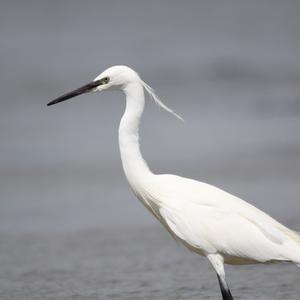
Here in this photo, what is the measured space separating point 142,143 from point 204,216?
20.3ft

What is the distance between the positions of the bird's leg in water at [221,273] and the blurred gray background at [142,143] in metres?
0.81

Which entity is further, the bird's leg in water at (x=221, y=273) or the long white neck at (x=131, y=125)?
the long white neck at (x=131, y=125)

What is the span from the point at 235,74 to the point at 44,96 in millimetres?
4062

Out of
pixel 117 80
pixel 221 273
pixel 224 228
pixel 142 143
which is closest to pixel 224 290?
pixel 221 273

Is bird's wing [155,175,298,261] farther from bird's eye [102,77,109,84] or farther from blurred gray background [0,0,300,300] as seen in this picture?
bird's eye [102,77,109,84]

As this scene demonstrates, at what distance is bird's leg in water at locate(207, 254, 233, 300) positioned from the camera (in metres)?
7.08

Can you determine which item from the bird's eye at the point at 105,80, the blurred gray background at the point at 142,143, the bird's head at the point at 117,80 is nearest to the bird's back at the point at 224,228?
the bird's head at the point at 117,80

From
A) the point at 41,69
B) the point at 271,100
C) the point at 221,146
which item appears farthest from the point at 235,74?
the point at 221,146

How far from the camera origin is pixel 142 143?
526 inches

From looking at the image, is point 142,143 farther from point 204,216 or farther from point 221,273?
point 221,273

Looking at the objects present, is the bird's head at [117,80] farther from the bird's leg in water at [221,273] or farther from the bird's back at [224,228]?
the bird's leg in water at [221,273]

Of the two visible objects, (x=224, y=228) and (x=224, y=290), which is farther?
(x=224, y=228)

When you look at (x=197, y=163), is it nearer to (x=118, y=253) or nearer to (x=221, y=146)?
(x=221, y=146)

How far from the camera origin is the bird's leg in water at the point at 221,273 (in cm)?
708
